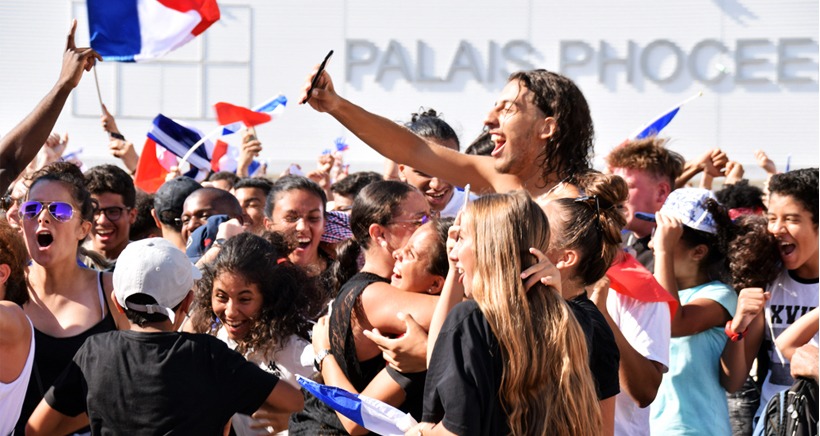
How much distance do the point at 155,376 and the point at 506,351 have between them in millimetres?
1349

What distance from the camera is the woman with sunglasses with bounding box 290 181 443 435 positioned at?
3604mm

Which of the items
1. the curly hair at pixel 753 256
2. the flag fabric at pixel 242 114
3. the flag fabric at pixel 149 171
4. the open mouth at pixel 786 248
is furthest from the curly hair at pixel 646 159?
the flag fabric at pixel 149 171

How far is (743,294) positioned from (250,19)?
17.7 meters

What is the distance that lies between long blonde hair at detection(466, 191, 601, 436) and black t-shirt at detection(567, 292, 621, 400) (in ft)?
1.07

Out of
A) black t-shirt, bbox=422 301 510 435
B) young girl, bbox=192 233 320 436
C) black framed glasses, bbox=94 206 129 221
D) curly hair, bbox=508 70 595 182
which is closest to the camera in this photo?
black t-shirt, bbox=422 301 510 435

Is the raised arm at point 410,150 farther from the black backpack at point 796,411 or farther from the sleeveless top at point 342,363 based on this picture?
the black backpack at point 796,411

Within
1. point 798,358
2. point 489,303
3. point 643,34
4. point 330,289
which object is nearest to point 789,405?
point 798,358

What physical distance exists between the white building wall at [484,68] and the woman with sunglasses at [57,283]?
15232 mm

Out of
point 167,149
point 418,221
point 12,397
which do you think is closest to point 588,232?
point 418,221

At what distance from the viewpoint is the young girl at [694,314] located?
4887mm

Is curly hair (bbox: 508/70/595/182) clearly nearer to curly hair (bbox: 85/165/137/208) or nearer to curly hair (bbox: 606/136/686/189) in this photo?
curly hair (bbox: 606/136/686/189)

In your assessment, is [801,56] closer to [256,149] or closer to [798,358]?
[256,149]

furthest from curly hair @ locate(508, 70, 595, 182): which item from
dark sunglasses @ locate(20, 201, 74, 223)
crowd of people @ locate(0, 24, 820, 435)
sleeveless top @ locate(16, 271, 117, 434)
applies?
dark sunglasses @ locate(20, 201, 74, 223)

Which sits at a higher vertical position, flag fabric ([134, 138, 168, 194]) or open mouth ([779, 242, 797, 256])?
flag fabric ([134, 138, 168, 194])
